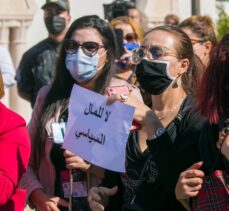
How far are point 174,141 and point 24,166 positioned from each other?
0.72 meters

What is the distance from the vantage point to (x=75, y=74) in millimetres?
4805

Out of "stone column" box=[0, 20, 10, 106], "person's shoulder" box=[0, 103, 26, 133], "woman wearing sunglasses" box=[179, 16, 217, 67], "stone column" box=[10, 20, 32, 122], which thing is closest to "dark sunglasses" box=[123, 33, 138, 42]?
"woman wearing sunglasses" box=[179, 16, 217, 67]

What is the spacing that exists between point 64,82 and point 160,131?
4.07ft

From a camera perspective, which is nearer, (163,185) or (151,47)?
(163,185)

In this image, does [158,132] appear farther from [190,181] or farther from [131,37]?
[131,37]

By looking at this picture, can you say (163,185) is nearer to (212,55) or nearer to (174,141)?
(174,141)

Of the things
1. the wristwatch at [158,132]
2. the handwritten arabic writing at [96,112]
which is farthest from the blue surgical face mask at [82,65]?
the wristwatch at [158,132]

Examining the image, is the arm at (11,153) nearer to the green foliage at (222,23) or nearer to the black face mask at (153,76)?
the black face mask at (153,76)

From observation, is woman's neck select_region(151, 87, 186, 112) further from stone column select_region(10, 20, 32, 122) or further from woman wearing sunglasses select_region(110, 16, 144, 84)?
stone column select_region(10, 20, 32, 122)

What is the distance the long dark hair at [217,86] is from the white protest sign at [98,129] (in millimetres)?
599

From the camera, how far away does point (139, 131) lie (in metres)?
4.08

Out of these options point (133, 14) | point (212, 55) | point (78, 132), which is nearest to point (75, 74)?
point (78, 132)

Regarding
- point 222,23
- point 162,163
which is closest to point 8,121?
point 162,163

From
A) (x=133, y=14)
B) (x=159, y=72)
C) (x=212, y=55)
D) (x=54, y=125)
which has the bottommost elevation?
(x=133, y=14)
